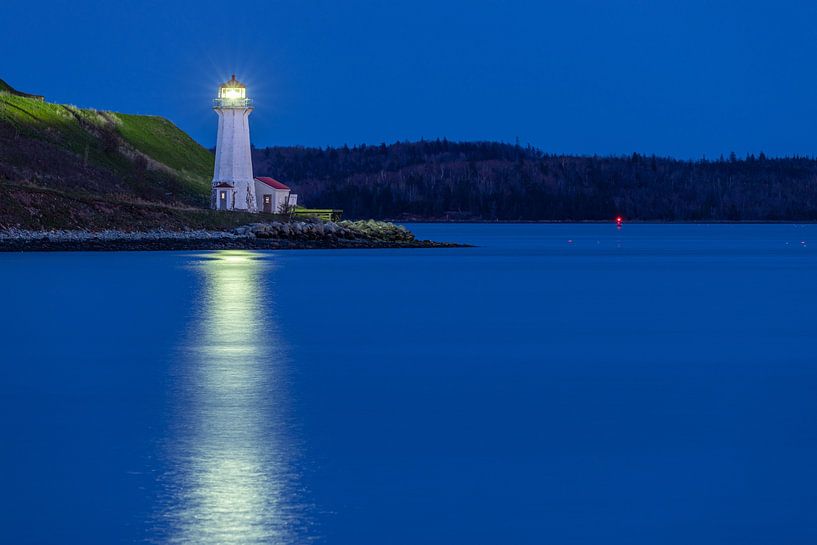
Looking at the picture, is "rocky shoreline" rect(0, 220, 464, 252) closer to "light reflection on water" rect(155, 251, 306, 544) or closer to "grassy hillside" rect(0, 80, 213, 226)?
"grassy hillside" rect(0, 80, 213, 226)

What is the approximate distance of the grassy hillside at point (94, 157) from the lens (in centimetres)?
7169

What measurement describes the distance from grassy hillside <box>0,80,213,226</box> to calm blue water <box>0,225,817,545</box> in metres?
42.4

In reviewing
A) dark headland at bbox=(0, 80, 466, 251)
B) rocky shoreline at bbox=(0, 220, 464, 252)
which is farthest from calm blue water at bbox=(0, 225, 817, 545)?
dark headland at bbox=(0, 80, 466, 251)

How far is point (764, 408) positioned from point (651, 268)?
41340 millimetres

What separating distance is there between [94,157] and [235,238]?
20332 mm

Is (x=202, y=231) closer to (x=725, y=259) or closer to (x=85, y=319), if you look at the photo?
(x=725, y=259)

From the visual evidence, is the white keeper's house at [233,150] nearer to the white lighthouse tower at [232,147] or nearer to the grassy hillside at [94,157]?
the white lighthouse tower at [232,147]

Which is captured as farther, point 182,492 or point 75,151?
point 75,151

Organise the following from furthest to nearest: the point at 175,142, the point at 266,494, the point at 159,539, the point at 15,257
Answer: the point at 175,142 → the point at 15,257 → the point at 266,494 → the point at 159,539

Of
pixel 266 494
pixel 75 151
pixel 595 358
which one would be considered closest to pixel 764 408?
pixel 595 358

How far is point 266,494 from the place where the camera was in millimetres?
9281

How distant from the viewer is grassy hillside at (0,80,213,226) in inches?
2822

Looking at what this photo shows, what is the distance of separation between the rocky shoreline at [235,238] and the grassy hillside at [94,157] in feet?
6.37

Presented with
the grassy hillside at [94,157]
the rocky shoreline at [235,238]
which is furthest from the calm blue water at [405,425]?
the grassy hillside at [94,157]
